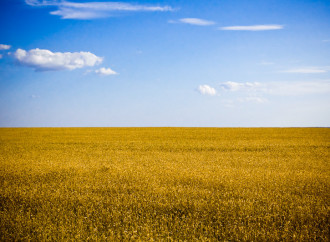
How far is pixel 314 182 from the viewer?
837 cm

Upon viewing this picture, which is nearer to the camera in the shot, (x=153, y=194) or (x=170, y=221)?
(x=170, y=221)

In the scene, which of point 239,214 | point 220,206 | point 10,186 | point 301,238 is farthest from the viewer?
point 10,186

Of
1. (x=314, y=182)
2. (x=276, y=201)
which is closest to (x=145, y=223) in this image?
(x=276, y=201)

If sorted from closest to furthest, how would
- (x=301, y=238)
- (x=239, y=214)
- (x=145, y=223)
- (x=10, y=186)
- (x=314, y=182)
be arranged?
(x=301, y=238) → (x=145, y=223) → (x=239, y=214) → (x=10, y=186) → (x=314, y=182)

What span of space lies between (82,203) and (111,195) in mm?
874

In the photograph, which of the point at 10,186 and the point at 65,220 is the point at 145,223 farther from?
the point at 10,186

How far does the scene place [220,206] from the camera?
6000mm

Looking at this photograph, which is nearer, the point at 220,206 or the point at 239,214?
the point at 239,214

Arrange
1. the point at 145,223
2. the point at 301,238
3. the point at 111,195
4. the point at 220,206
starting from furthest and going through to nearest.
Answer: the point at 111,195, the point at 220,206, the point at 145,223, the point at 301,238

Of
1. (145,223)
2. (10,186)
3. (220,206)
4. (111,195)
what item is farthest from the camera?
(10,186)

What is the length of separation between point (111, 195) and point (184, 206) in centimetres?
223

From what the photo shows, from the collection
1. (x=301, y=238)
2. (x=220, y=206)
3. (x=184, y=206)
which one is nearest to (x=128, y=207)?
(x=184, y=206)

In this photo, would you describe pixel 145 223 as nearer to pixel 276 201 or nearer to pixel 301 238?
pixel 301 238

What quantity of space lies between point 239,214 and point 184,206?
4.45 feet
